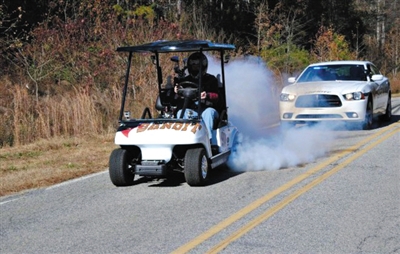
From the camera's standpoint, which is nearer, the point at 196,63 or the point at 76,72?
the point at 196,63

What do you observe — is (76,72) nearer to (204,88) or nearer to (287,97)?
(287,97)

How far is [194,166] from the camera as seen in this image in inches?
329

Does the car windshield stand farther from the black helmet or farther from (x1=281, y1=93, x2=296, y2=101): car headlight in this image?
the black helmet

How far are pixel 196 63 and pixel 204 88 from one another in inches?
16.1

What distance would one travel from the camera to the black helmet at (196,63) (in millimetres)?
9258

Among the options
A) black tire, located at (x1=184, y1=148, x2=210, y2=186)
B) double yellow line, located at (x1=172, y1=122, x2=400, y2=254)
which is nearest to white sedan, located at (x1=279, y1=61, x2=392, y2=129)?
double yellow line, located at (x1=172, y1=122, x2=400, y2=254)

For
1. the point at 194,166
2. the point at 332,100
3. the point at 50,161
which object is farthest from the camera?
the point at 332,100

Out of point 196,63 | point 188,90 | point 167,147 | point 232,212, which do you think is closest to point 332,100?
point 196,63

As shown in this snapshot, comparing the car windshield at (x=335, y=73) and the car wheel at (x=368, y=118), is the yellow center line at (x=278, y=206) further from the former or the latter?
the car windshield at (x=335, y=73)

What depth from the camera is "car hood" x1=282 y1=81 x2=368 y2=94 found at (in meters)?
14.5

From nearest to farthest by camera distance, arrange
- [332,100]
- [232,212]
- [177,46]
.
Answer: [232,212] → [177,46] → [332,100]

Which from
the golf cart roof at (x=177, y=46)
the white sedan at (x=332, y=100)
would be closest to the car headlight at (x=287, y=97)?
the white sedan at (x=332, y=100)

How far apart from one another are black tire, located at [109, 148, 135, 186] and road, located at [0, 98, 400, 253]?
134mm

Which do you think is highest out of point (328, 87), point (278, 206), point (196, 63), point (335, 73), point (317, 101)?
point (196, 63)
